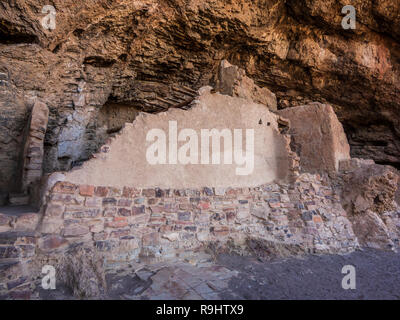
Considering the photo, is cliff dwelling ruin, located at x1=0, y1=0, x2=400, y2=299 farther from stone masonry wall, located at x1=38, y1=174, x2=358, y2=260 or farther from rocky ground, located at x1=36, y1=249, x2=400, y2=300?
rocky ground, located at x1=36, y1=249, x2=400, y2=300

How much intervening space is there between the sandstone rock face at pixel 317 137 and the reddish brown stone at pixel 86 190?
11.2 ft

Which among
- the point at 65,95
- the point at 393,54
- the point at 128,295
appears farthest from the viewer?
the point at 393,54

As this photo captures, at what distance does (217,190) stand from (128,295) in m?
1.65

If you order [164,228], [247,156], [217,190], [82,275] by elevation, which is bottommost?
[82,275]

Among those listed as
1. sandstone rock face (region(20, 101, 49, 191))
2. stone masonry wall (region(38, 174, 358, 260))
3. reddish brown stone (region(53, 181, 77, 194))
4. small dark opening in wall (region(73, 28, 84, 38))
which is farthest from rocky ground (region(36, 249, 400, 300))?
small dark opening in wall (region(73, 28, 84, 38))

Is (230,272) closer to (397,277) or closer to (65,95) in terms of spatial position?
(397,277)

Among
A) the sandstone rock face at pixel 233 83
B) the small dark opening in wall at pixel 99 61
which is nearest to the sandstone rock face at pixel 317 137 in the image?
the sandstone rock face at pixel 233 83

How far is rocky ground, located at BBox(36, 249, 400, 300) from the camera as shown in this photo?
7.18 ft

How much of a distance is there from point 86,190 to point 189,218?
118cm

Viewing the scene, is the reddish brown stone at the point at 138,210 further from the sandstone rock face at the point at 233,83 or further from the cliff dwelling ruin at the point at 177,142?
the sandstone rock face at the point at 233,83

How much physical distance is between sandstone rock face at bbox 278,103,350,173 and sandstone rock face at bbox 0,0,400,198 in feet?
7.19

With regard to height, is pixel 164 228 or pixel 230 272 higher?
pixel 164 228
